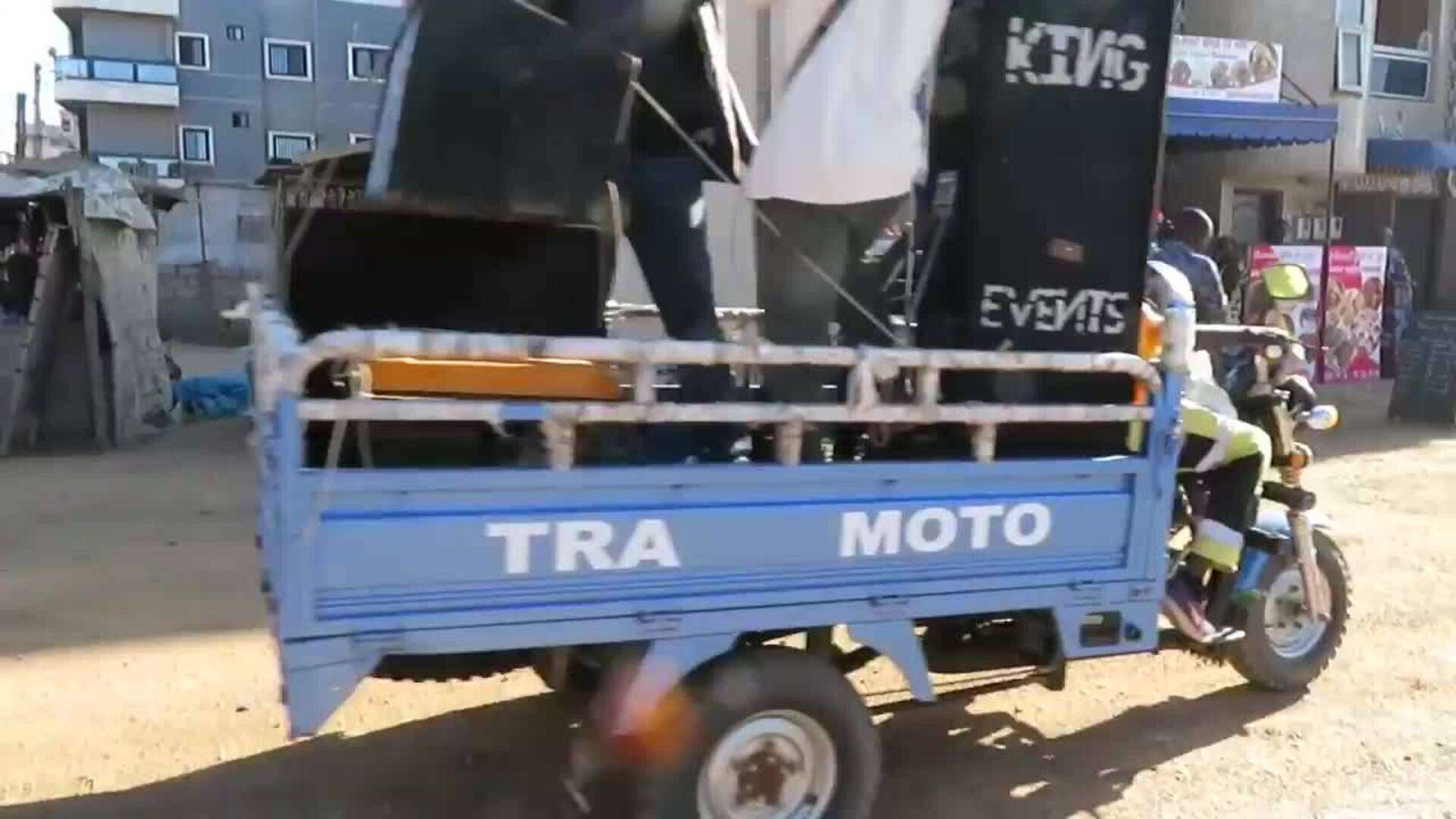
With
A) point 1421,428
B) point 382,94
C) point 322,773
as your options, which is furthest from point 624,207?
point 1421,428

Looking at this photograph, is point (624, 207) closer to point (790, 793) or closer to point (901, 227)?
point (901, 227)

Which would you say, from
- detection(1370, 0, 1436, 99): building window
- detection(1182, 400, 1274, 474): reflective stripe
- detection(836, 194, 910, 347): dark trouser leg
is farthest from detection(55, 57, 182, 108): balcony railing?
detection(1182, 400, 1274, 474): reflective stripe

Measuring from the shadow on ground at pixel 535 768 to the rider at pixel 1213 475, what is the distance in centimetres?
48

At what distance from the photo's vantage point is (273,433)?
304 centimetres

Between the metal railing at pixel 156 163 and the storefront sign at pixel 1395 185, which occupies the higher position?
the metal railing at pixel 156 163

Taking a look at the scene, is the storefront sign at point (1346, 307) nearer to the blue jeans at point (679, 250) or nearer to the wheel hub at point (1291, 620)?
the wheel hub at point (1291, 620)

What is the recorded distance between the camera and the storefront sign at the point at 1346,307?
15.7 meters

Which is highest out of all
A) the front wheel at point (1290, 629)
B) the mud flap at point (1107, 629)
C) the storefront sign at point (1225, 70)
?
the storefront sign at point (1225, 70)

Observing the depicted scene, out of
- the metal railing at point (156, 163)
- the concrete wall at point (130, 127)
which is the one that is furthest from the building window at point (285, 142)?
the concrete wall at point (130, 127)

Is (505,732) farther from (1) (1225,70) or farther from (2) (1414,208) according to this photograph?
(2) (1414,208)

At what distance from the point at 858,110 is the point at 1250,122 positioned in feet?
41.8

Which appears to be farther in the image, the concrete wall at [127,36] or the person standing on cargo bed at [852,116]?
the concrete wall at [127,36]

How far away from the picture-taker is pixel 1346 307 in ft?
53.2

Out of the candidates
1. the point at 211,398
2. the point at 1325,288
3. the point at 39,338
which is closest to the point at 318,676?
the point at 39,338
